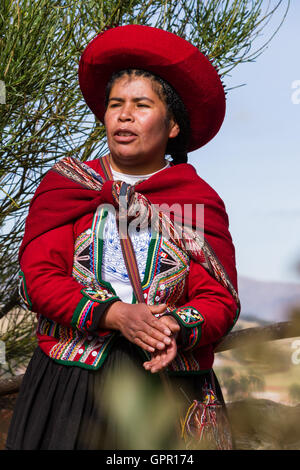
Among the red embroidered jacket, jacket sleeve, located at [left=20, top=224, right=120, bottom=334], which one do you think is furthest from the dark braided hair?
jacket sleeve, located at [left=20, top=224, right=120, bottom=334]

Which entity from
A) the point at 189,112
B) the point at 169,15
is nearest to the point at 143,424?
the point at 189,112

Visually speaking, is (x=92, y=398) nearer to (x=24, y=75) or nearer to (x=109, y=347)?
(x=109, y=347)

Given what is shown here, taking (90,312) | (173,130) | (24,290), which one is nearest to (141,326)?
(90,312)

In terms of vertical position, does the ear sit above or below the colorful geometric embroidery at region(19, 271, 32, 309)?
above

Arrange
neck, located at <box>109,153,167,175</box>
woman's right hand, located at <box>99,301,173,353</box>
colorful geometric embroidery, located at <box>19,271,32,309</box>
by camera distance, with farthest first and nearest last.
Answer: neck, located at <box>109,153,167,175</box> < colorful geometric embroidery, located at <box>19,271,32,309</box> < woman's right hand, located at <box>99,301,173,353</box>

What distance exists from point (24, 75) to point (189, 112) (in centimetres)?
141

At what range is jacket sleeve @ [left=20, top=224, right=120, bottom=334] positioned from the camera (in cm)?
164

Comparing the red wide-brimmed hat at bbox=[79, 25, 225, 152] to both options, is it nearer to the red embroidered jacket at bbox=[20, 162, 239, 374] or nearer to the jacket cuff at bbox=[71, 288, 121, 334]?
the red embroidered jacket at bbox=[20, 162, 239, 374]

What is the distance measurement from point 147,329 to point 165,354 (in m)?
0.10

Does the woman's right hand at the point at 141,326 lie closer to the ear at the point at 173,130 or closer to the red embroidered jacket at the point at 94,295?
the red embroidered jacket at the point at 94,295

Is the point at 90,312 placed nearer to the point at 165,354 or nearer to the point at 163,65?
the point at 165,354

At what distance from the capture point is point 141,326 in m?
1.60

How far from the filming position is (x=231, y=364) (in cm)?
112

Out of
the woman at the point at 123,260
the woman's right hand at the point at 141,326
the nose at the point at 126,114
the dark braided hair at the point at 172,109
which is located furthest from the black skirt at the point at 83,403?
the dark braided hair at the point at 172,109
